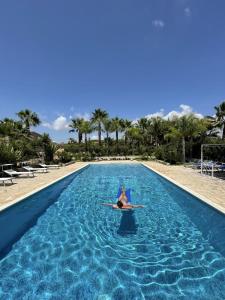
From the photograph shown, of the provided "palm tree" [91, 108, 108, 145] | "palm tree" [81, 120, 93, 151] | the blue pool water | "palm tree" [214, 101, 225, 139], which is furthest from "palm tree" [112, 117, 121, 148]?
the blue pool water

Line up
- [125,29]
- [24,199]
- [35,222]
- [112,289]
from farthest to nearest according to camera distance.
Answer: [125,29]
[24,199]
[35,222]
[112,289]

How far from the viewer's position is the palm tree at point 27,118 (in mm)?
35406

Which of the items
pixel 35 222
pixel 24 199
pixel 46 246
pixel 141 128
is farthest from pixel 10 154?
pixel 141 128

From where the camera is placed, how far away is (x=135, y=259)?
486cm

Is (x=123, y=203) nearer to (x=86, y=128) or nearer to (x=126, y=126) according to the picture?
(x=86, y=128)

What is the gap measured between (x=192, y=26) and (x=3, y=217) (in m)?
17.2

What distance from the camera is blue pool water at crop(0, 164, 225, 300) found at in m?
3.83

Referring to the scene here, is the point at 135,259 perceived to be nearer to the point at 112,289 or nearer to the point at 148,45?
the point at 112,289

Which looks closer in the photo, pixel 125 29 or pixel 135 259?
pixel 135 259

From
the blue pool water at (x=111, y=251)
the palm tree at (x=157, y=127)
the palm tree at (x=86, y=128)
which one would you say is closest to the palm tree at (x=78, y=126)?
the palm tree at (x=86, y=128)

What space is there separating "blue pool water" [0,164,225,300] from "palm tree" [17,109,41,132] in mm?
28967

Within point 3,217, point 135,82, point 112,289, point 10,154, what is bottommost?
point 112,289

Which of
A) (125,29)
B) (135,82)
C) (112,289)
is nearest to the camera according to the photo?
(112,289)

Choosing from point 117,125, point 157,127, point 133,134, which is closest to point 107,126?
point 117,125
